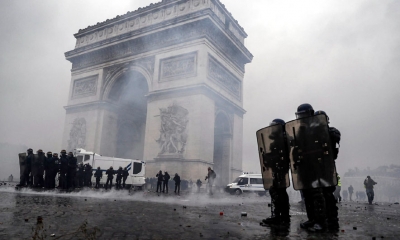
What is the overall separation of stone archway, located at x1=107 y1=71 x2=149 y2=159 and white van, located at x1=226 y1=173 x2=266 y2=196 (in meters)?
11.9

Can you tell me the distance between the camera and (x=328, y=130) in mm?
4035

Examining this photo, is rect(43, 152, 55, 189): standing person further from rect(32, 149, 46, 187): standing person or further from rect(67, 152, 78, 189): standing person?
rect(67, 152, 78, 189): standing person

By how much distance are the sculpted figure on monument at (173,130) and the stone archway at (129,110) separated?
5.51m

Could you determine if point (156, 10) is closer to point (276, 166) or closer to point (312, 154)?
point (276, 166)

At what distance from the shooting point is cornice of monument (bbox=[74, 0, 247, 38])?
72.7 feet

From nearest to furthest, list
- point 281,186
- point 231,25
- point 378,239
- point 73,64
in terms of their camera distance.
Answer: point 378,239, point 281,186, point 231,25, point 73,64

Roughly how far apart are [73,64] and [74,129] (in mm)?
6971

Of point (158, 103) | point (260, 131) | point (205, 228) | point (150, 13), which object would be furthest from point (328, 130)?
point (150, 13)

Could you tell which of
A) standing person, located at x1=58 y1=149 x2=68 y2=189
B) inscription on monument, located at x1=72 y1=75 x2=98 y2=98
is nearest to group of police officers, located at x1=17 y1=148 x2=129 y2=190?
standing person, located at x1=58 y1=149 x2=68 y2=189

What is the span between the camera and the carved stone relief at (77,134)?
85.2ft

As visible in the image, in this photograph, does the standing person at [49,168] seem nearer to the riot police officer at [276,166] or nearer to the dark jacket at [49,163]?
the dark jacket at [49,163]

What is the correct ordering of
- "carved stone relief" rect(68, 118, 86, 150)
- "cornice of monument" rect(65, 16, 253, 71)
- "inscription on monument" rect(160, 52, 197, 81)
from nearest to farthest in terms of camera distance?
"inscription on monument" rect(160, 52, 197, 81), "cornice of monument" rect(65, 16, 253, 71), "carved stone relief" rect(68, 118, 86, 150)

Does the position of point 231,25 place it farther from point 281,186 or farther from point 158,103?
point 281,186

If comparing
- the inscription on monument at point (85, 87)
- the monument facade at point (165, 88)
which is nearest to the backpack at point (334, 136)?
the monument facade at point (165, 88)
